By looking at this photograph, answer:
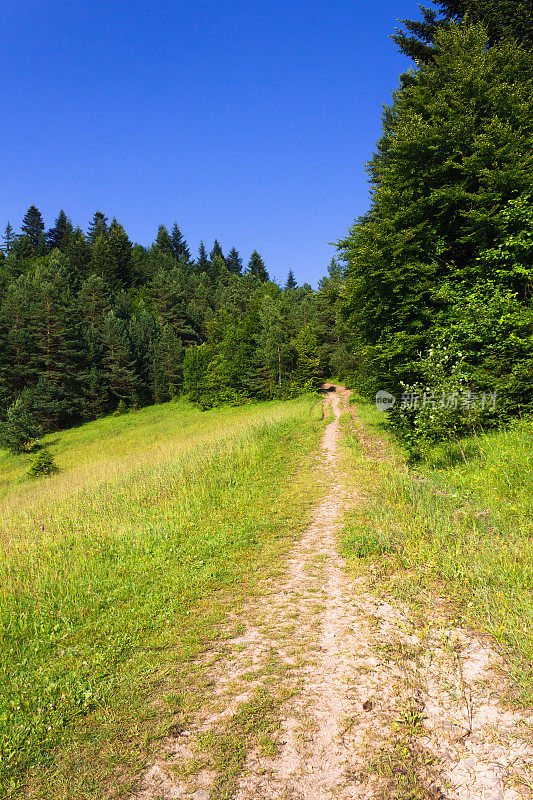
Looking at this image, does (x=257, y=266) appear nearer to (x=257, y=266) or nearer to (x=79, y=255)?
(x=257, y=266)

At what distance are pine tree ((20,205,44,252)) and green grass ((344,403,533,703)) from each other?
102115 mm

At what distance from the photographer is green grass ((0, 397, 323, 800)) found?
3061mm

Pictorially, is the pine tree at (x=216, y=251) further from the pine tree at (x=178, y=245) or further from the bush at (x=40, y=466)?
the bush at (x=40, y=466)

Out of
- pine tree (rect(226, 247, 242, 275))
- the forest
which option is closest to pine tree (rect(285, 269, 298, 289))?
pine tree (rect(226, 247, 242, 275))

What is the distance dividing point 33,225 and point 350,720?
110 metres

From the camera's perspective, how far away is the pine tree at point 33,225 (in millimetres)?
87188

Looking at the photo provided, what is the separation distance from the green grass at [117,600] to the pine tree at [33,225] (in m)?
97.7

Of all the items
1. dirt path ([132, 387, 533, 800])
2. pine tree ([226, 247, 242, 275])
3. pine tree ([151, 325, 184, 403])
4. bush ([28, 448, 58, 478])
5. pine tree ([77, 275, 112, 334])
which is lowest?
bush ([28, 448, 58, 478])

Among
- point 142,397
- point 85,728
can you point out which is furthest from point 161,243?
point 85,728

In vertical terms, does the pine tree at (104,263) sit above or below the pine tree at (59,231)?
below

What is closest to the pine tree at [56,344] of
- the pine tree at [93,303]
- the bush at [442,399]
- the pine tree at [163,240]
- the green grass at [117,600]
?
the pine tree at [93,303]

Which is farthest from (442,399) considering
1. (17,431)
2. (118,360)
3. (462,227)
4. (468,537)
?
(118,360)

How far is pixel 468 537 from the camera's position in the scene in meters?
5.75

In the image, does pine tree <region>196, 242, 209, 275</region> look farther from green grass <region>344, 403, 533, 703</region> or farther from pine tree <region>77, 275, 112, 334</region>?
green grass <region>344, 403, 533, 703</region>
